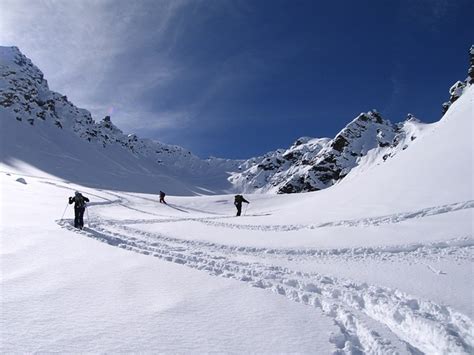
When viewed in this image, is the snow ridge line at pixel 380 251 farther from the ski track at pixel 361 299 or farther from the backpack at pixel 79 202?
the backpack at pixel 79 202

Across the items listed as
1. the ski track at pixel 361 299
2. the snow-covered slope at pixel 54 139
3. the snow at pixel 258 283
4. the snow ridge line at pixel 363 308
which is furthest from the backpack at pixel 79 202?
Result: the snow-covered slope at pixel 54 139

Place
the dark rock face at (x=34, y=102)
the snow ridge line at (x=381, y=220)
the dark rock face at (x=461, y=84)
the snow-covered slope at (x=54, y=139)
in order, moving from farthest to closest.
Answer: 1. the dark rock face at (x=34, y=102)
2. the snow-covered slope at (x=54, y=139)
3. the dark rock face at (x=461, y=84)
4. the snow ridge line at (x=381, y=220)

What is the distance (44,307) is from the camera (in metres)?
5.05

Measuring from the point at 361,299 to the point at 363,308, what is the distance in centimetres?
30

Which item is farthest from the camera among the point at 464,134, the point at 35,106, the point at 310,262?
the point at 35,106

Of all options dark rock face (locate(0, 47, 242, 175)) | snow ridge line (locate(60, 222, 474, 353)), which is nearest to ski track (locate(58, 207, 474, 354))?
snow ridge line (locate(60, 222, 474, 353))

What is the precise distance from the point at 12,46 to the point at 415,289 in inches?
8724

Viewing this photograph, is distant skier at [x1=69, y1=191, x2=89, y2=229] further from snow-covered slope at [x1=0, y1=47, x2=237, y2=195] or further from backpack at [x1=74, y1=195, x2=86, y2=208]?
snow-covered slope at [x1=0, y1=47, x2=237, y2=195]

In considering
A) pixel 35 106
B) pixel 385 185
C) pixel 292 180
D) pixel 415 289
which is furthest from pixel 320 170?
pixel 415 289

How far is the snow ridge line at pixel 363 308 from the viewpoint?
448 centimetres

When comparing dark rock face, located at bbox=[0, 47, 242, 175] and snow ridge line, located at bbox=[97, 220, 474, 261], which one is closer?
snow ridge line, located at bbox=[97, 220, 474, 261]

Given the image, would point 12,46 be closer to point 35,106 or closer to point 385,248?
point 35,106

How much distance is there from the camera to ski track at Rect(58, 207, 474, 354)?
451 centimetres

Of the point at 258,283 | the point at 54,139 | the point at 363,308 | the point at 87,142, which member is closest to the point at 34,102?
the point at 87,142
